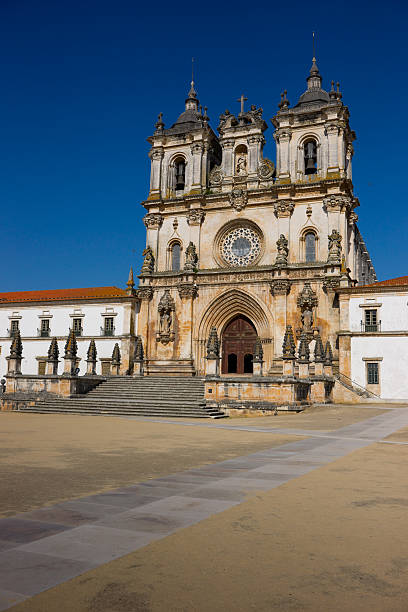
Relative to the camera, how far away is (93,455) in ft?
36.3

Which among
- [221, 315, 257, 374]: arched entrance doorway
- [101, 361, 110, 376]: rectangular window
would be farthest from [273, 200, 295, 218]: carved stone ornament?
[101, 361, 110, 376]: rectangular window

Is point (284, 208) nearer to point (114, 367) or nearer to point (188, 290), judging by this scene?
point (188, 290)

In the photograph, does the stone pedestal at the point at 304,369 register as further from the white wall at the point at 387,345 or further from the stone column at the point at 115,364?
the stone column at the point at 115,364

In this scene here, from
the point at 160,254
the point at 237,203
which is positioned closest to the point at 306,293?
A: the point at 237,203

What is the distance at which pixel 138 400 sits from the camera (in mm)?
28391

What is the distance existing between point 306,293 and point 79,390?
17.1 m

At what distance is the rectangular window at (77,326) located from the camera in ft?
148

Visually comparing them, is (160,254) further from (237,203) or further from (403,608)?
(403,608)

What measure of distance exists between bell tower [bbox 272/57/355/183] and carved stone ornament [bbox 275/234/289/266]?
495 centimetres

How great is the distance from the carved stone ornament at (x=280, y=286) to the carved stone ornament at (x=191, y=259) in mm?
6858

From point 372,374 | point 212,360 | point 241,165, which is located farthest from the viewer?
point 241,165

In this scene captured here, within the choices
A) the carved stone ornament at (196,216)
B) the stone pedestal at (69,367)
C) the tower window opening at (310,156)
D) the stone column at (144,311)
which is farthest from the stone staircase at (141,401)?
the tower window opening at (310,156)

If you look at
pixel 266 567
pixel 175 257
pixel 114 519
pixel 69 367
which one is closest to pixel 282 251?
pixel 175 257

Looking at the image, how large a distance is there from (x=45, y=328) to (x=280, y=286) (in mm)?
21455
